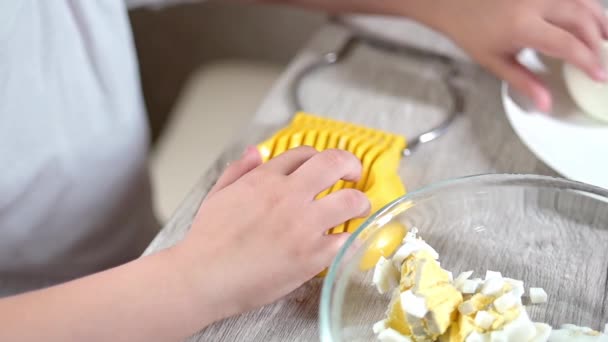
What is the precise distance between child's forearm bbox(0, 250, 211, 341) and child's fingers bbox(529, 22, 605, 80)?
0.32 meters

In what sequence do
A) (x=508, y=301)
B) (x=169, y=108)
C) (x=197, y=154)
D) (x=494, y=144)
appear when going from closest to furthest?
1. (x=508, y=301)
2. (x=494, y=144)
3. (x=197, y=154)
4. (x=169, y=108)

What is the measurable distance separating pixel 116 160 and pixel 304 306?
0.94ft

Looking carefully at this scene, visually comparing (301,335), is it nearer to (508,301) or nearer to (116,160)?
(508,301)

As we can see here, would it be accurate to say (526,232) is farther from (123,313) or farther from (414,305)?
(123,313)

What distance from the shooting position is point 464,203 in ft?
1.45

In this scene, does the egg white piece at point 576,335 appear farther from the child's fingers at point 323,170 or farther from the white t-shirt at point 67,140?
the white t-shirt at point 67,140

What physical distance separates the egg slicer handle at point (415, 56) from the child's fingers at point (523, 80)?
4 cm

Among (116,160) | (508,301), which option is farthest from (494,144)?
(116,160)

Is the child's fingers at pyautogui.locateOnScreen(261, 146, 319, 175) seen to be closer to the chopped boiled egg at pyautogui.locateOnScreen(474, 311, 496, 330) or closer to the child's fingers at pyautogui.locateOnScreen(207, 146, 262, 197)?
the child's fingers at pyautogui.locateOnScreen(207, 146, 262, 197)

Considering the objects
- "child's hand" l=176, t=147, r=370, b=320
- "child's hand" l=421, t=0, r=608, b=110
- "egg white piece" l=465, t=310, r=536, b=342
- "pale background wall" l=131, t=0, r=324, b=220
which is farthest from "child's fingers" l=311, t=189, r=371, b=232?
"pale background wall" l=131, t=0, r=324, b=220

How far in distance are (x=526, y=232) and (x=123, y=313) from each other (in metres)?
0.25

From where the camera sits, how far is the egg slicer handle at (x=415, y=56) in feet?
1.81

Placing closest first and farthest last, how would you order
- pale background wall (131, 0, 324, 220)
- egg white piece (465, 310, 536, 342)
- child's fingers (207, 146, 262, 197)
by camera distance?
1. egg white piece (465, 310, 536, 342)
2. child's fingers (207, 146, 262, 197)
3. pale background wall (131, 0, 324, 220)

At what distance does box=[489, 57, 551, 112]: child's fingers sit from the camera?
55cm
